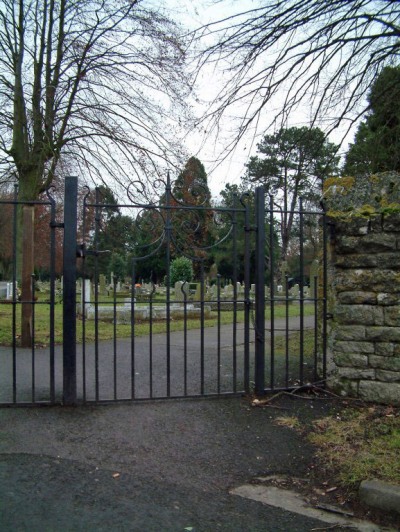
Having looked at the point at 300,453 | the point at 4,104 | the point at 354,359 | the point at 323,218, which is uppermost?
the point at 4,104

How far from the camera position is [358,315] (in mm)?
5078

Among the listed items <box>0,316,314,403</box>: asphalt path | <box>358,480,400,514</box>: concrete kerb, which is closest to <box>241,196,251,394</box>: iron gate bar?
A: <box>0,316,314,403</box>: asphalt path

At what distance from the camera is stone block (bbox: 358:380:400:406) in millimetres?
4859

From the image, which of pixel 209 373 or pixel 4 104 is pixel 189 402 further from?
pixel 4 104

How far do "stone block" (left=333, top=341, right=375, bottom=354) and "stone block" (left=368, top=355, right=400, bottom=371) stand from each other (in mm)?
84

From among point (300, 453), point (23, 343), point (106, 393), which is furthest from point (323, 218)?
point (23, 343)

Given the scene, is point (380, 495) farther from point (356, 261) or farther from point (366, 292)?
point (356, 261)

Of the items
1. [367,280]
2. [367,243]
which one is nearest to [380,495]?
[367,280]

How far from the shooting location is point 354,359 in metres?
5.08

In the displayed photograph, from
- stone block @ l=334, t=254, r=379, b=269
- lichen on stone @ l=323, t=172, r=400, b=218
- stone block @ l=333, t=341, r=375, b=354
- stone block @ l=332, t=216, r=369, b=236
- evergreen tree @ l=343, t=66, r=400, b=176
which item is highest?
evergreen tree @ l=343, t=66, r=400, b=176

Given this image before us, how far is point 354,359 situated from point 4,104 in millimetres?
8144

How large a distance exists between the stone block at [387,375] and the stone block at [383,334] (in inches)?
12.7

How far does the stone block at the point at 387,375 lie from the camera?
4.87 meters

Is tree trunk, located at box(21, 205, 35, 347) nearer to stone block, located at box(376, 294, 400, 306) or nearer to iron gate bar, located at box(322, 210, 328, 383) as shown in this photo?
iron gate bar, located at box(322, 210, 328, 383)
